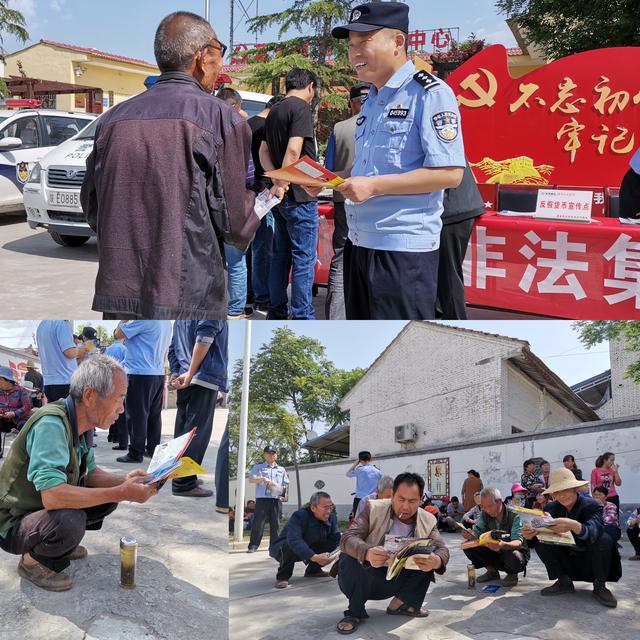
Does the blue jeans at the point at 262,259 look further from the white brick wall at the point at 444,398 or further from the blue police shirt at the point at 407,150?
the white brick wall at the point at 444,398

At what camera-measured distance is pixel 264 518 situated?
2002 millimetres

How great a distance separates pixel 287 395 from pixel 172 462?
38cm

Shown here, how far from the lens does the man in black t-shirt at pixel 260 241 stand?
5238 mm

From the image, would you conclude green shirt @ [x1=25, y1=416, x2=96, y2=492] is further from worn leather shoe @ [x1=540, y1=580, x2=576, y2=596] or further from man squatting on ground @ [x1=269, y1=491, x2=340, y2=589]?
worn leather shoe @ [x1=540, y1=580, x2=576, y2=596]

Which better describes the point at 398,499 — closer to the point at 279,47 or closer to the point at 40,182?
the point at 40,182

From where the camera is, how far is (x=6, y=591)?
2070 millimetres

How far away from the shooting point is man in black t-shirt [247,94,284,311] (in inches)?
206

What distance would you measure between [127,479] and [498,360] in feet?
3.60

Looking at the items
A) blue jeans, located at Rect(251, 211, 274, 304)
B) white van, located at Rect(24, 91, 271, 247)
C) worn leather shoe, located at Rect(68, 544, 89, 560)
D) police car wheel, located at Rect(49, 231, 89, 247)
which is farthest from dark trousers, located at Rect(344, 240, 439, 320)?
police car wheel, located at Rect(49, 231, 89, 247)

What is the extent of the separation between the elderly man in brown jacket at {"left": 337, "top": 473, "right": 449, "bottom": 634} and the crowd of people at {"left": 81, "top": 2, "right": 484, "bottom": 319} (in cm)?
71

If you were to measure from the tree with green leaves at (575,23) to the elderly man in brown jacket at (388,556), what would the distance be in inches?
577

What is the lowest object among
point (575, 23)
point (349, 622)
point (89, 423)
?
point (349, 622)

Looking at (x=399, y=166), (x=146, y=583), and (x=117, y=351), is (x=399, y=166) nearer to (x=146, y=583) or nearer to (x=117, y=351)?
(x=117, y=351)

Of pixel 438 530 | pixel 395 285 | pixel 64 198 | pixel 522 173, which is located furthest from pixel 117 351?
pixel 64 198
